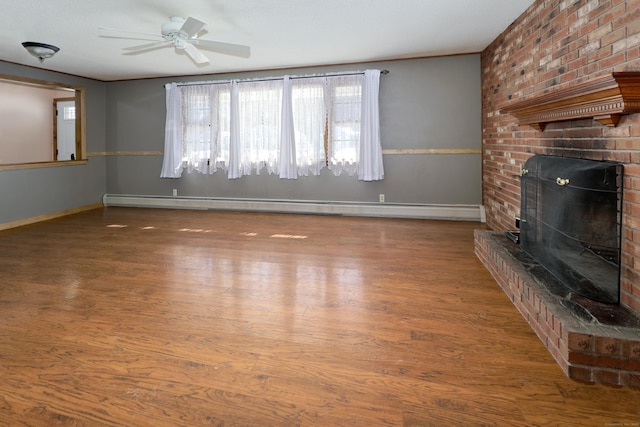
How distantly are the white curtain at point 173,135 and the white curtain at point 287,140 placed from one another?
1.86m

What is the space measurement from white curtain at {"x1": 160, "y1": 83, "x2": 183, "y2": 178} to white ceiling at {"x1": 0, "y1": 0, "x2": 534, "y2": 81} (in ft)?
2.62

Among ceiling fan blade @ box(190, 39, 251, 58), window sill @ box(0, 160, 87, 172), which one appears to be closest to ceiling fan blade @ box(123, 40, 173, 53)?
ceiling fan blade @ box(190, 39, 251, 58)

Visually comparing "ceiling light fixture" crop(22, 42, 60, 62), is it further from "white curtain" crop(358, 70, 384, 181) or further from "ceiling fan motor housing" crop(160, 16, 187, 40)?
"white curtain" crop(358, 70, 384, 181)

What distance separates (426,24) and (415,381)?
3.71 m

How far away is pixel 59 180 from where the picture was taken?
6.36m

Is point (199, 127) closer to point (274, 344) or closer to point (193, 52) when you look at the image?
point (193, 52)

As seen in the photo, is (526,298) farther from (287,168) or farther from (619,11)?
(287,168)

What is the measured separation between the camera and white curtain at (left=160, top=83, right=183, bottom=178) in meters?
6.64

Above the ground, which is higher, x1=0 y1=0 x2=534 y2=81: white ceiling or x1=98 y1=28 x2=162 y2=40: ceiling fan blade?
x1=0 y1=0 x2=534 y2=81: white ceiling

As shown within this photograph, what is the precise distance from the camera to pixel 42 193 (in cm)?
605

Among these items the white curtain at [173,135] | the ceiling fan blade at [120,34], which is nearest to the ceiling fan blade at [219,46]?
the ceiling fan blade at [120,34]

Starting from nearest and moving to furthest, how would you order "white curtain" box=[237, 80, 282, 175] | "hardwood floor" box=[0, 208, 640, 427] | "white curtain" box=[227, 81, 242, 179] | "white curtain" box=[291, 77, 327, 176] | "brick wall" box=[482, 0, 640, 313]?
"hardwood floor" box=[0, 208, 640, 427], "brick wall" box=[482, 0, 640, 313], "white curtain" box=[291, 77, 327, 176], "white curtain" box=[237, 80, 282, 175], "white curtain" box=[227, 81, 242, 179]

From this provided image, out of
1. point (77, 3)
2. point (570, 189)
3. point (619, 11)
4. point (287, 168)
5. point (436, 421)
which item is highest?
point (77, 3)

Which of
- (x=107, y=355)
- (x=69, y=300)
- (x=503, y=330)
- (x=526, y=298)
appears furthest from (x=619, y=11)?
(x=69, y=300)
